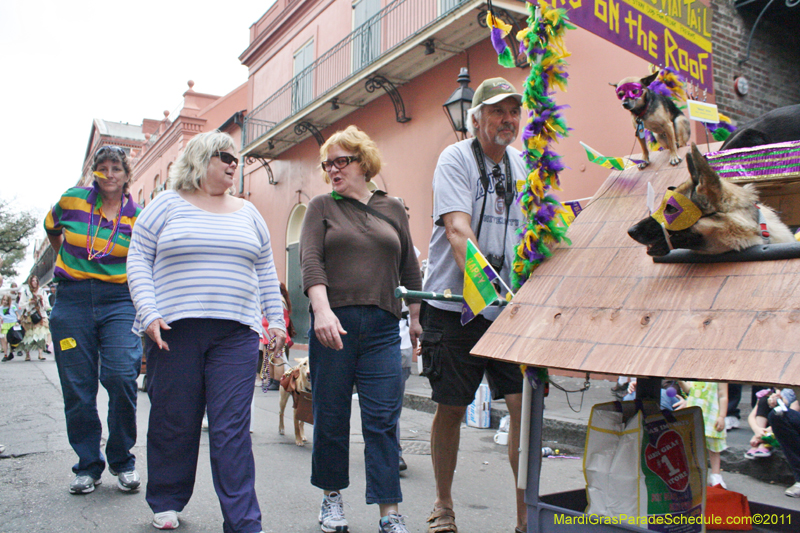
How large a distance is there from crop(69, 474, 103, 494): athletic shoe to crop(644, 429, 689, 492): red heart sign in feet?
10.5

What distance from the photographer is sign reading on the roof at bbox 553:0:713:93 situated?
2.74m

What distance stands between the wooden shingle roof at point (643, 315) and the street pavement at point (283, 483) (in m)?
1.77

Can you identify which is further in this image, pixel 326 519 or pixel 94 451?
pixel 94 451

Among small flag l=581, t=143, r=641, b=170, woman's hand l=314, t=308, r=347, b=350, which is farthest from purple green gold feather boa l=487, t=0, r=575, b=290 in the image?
woman's hand l=314, t=308, r=347, b=350

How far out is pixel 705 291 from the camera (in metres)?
1.69

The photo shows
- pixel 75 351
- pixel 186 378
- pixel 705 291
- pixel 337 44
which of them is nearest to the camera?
pixel 705 291

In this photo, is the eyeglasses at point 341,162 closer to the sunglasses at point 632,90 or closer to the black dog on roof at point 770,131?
the sunglasses at point 632,90

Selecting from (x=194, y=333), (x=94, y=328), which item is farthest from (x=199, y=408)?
(x=94, y=328)

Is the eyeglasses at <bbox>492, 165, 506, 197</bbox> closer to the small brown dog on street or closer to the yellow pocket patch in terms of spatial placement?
the yellow pocket patch

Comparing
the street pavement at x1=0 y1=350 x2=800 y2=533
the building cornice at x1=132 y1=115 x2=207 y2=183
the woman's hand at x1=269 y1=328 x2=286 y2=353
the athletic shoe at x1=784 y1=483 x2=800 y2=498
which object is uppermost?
the building cornice at x1=132 y1=115 x2=207 y2=183

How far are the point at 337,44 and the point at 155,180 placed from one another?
19.9 m

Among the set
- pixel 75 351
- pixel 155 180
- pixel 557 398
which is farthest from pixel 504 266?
pixel 155 180

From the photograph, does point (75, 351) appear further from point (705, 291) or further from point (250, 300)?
point (705, 291)

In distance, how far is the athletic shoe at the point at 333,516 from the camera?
3070 millimetres
